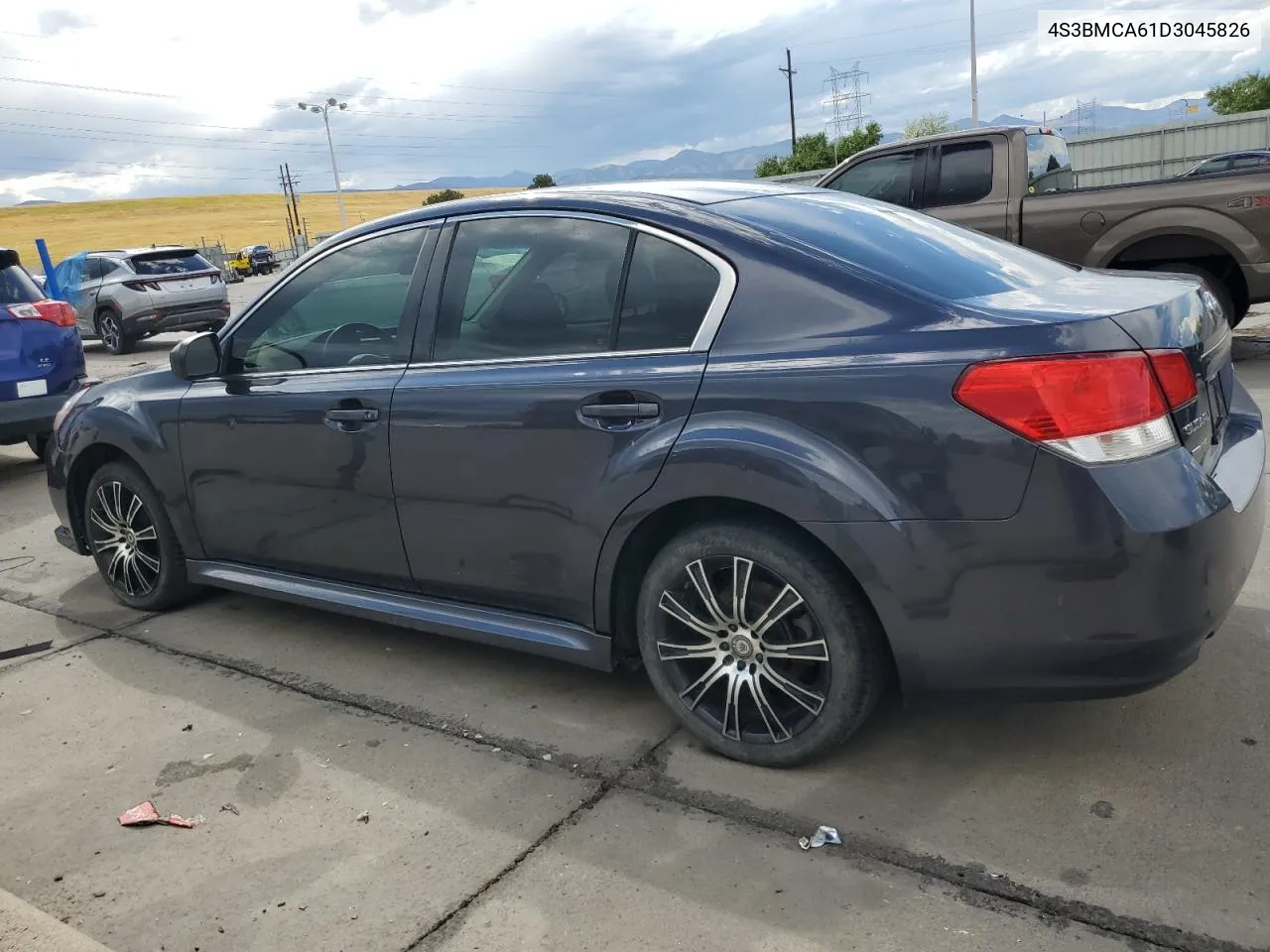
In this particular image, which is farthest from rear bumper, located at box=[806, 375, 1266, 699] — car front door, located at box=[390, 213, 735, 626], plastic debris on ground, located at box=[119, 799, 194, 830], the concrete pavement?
plastic debris on ground, located at box=[119, 799, 194, 830]

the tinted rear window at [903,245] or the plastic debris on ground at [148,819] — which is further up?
the tinted rear window at [903,245]

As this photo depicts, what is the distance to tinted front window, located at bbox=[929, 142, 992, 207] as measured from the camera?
8.43 metres

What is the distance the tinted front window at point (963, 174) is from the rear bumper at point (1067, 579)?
20.1 feet

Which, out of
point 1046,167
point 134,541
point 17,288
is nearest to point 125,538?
point 134,541

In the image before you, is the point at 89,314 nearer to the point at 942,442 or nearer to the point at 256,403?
→ the point at 256,403

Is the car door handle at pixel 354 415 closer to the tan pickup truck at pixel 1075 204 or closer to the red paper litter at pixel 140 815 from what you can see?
the red paper litter at pixel 140 815

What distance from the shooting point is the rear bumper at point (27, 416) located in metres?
7.68

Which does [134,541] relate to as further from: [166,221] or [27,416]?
[166,221]

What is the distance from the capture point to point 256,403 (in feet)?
13.5

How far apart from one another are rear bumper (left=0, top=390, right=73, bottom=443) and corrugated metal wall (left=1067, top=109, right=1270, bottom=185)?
18.7m

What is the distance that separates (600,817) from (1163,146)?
72.1 feet

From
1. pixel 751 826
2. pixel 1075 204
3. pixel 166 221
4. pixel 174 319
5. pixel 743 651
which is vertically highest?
pixel 166 221

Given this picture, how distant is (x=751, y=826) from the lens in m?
2.84

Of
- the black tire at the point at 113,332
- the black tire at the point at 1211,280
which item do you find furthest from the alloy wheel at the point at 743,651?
the black tire at the point at 113,332
